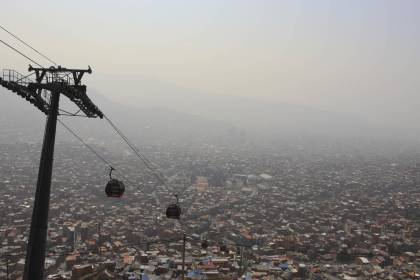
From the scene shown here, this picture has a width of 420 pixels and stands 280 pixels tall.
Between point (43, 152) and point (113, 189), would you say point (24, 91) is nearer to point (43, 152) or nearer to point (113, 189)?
point (43, 152)

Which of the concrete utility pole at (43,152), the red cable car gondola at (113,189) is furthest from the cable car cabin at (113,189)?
the concrete utility pole at (43,152)

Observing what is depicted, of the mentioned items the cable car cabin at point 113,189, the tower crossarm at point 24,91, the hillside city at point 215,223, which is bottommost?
the hillside city at point 215,223

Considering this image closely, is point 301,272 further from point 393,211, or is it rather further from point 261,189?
point 261,189

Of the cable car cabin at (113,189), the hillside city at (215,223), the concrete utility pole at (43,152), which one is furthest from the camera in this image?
the hillside city at (215,223)

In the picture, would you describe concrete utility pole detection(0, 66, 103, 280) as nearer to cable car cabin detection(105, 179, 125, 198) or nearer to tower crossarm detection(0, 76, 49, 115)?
tower crossarm detection(0, 76, 49, 115)

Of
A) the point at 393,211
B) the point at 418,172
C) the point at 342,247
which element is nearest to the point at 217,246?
the point at 342,247

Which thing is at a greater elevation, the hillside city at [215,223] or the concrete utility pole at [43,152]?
the concrete utility pole at [43,152]

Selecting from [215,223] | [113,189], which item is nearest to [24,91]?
[113,189]

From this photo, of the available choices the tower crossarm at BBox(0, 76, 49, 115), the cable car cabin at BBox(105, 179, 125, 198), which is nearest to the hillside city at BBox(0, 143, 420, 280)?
the cable car cabin at BBox(105, 179, 125, 198)

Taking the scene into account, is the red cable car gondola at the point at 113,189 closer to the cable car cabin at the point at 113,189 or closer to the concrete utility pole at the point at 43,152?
the cable car cabin at the point at 113,189

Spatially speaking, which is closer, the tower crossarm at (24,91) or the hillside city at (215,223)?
the tower crossarm at (24,91)

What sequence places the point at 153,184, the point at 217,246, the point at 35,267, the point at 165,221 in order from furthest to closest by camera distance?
the point at 153,184, the point at 165,221, the point at 217,246, the point at 35,267
